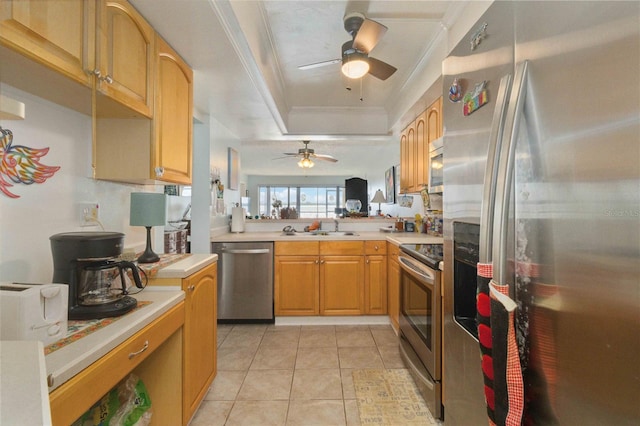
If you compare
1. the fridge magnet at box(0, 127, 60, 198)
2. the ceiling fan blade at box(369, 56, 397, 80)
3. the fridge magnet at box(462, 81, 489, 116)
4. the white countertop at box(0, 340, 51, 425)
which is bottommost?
the white countertop at box(0, 340, 51, 425)

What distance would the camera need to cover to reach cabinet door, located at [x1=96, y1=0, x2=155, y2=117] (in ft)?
3.91

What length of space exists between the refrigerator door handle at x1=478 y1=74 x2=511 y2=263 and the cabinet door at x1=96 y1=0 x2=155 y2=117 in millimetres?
1422

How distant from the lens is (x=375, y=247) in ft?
10.2

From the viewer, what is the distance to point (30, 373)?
550mm

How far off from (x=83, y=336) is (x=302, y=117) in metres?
3.21

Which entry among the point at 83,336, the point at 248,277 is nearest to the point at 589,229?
the point at 83,336

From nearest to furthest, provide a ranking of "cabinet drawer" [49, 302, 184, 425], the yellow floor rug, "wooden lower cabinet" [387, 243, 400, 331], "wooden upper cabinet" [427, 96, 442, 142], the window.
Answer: "cabinet drawer" [49, 302, 184, 425]
the yellow floor rug
"wooden upper cabinet" [427, 96, 442, 142]
"wooden lower cabinet" [387, 243, 400, 331]
the window

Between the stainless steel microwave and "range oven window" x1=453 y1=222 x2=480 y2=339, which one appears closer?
"range oven window" x1=453 y1=222 x2=480 y2=339

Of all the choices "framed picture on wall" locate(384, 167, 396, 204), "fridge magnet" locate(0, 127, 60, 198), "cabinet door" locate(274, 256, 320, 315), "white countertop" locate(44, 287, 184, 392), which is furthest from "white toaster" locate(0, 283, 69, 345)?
"framed picture on wall" locate(384, 167, 396, 204)

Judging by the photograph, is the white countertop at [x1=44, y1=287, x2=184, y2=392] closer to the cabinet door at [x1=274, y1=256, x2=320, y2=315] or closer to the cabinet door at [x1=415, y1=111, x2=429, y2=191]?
the cabinet door at [x1=274, y1=256, x2=320, y2=315]

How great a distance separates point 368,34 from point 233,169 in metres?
2.51

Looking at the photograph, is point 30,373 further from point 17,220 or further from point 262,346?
point 262,346

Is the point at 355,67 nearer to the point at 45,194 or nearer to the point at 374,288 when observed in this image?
the point at 45,194

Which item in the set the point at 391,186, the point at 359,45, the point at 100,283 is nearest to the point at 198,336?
the point at 100,283
